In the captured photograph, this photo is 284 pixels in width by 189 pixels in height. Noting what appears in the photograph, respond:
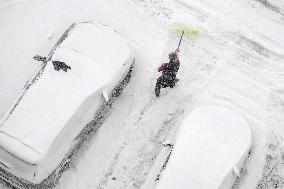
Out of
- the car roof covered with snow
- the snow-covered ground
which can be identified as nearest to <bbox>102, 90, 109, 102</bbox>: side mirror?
the car roof covered with snow

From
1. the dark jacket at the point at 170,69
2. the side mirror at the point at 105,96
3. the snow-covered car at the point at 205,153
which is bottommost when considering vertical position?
the snow-covered car at the point at 205,153

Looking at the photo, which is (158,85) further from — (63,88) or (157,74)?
(63,88)

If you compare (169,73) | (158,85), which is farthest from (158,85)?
(169,73)

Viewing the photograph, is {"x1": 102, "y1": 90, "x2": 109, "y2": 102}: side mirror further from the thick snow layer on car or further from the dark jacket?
the thick snow layer on car

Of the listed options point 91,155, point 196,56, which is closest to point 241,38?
point 196,56

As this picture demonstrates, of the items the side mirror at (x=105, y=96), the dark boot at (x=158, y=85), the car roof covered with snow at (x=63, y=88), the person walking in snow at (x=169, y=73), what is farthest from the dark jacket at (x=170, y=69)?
the side mirror at (x=105, y=96)

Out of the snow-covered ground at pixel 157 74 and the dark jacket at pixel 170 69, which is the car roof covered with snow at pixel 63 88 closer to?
the dark jacket at pixel 170 69

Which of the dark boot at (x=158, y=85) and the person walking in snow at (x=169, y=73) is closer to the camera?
the person walking in snow at (x=169, y=73)
